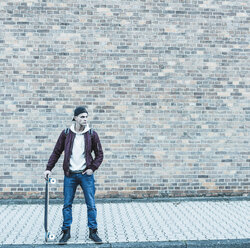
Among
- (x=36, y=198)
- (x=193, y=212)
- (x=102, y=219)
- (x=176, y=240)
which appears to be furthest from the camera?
(x=36, y=198)

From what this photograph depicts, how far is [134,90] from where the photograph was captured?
6918mm

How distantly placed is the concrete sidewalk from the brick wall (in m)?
0.43

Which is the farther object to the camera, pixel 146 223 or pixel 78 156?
pixel 146 223

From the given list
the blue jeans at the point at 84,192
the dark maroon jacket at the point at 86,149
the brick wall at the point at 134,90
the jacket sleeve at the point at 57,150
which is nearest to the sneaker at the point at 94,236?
the blue jeans at the point at 84,192

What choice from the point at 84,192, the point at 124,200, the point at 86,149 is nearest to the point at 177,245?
the point at 84,192

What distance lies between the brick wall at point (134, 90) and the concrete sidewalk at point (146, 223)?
1.39 feet

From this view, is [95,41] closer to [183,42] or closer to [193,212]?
[183,42]

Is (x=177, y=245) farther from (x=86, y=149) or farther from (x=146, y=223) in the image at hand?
(x=86, y=149)

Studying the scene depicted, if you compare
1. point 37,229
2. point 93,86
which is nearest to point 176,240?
point 37,229

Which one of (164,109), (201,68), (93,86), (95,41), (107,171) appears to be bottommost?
(107,171)

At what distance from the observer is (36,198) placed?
670 cm

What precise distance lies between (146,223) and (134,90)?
9.31 ft

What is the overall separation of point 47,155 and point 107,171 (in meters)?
1.30

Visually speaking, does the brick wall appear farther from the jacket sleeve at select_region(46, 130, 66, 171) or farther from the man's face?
the man's face
